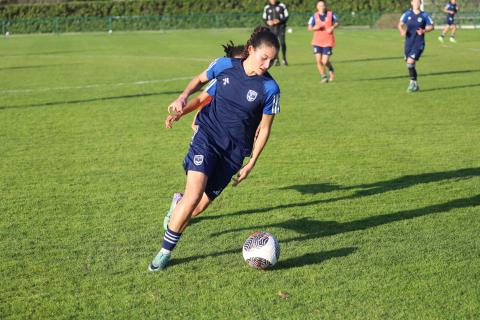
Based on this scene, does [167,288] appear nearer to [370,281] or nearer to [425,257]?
[370,281]

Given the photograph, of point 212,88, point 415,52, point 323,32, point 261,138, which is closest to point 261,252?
point 261,138

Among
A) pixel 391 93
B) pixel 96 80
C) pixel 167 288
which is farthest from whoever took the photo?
pixel 96 80

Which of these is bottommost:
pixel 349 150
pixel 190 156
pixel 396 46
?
pixel 396 46

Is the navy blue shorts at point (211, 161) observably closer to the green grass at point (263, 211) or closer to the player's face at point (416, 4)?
the green grass at point (263, 211)

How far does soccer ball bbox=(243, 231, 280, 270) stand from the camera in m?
5.93

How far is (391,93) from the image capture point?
57.9 feet

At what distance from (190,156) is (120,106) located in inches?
404

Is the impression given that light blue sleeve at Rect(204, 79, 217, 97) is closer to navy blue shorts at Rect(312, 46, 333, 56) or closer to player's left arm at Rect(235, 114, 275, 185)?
player's left arm at Rect(235, 114, 275, 185)

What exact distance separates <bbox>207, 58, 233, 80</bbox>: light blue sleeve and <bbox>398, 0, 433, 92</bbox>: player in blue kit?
1212 cm

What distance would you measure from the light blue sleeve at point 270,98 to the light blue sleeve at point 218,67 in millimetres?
477

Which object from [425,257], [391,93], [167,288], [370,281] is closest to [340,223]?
[425,257]

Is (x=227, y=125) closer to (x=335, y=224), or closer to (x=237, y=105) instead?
(x=237, y=105)

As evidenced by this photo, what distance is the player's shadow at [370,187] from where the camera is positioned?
818 cm

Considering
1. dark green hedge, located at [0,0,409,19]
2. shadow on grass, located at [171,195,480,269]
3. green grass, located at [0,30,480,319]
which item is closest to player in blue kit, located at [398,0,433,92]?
green grass, located at [0,30,480,319]
